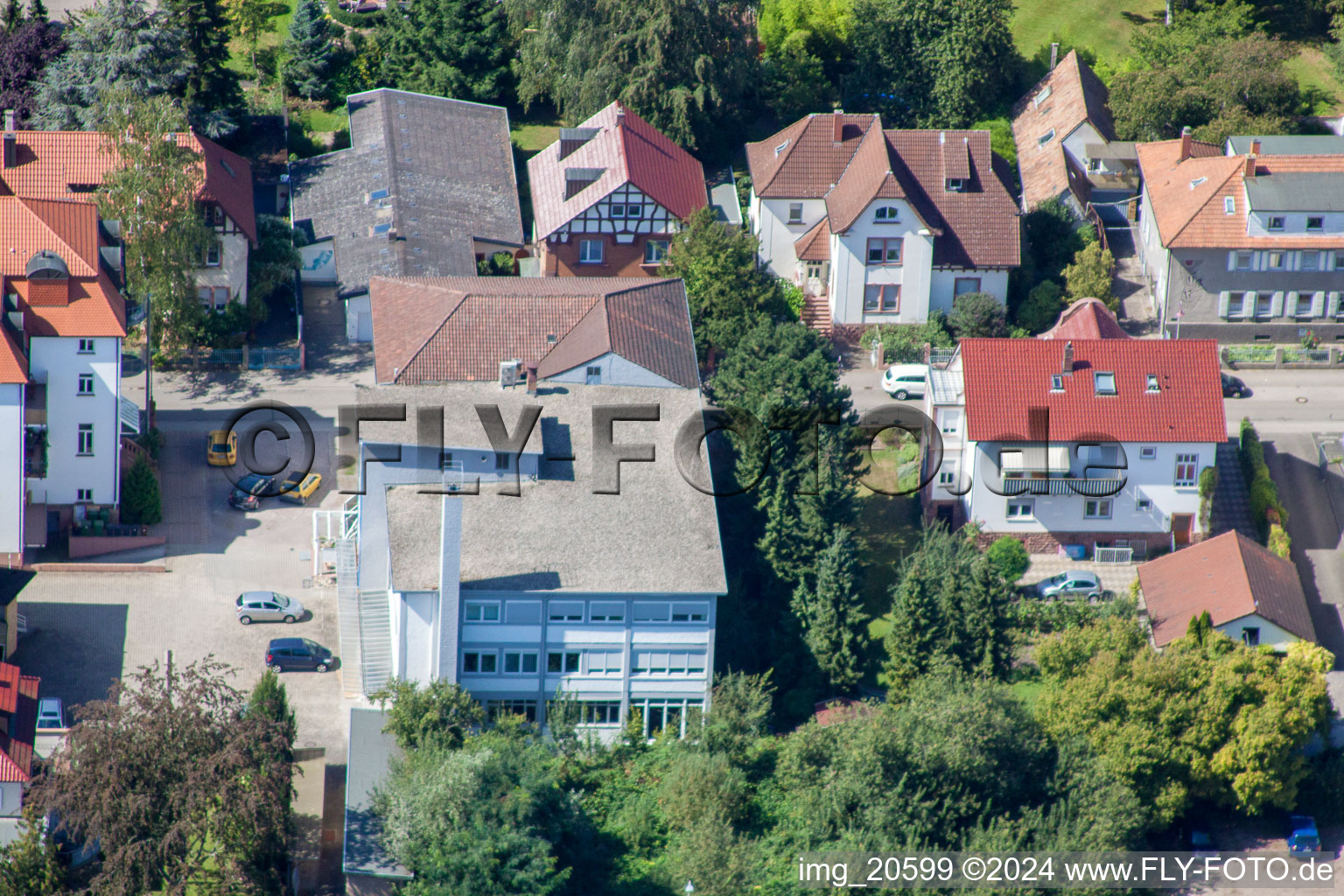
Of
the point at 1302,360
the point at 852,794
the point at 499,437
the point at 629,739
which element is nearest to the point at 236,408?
the point at 499,437

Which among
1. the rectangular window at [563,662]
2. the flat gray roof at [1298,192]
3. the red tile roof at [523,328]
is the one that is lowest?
the rectangular window at [563,662]

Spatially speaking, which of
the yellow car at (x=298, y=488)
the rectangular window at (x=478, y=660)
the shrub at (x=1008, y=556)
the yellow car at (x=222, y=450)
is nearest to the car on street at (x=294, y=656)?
the rectangular window at (x=478, y=660)

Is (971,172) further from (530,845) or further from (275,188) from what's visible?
(530,845)

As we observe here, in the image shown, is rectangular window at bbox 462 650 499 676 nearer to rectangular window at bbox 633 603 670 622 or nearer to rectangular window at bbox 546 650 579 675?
rectangular window at bbox 546 650 579 675

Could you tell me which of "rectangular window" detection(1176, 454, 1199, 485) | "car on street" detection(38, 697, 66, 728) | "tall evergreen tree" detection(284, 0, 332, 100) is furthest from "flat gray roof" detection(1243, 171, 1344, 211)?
"car on street" detection(38, 697, 66, 728)

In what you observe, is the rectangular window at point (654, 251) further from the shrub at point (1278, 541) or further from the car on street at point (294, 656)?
the shrub at point (1278, 541)

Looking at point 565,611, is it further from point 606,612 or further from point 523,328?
point 523,328

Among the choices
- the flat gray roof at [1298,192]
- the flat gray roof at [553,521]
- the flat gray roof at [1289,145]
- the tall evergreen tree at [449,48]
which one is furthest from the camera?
the tall evergreen tree at [449,48]
